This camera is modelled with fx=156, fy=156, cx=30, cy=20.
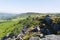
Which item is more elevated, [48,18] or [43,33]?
[48,18]

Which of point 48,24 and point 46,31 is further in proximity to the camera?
point 48,24

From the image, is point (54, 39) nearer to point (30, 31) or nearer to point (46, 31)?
point (46, 31)

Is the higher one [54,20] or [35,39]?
[54,20]

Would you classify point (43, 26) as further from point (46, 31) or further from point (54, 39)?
point (54, 39)

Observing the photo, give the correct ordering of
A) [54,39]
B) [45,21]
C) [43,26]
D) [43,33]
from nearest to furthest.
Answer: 1. [54,39]
2. [43,33]
3. [43,26]
4. [45,21]

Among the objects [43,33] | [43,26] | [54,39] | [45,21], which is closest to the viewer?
[54,39]

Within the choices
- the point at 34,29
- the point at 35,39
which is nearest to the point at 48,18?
the point at 34,29

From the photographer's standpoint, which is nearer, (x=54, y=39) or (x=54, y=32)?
(x=54, y=39)

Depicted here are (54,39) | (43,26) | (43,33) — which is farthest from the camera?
(43,26)

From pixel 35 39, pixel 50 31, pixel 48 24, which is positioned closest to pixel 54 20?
pixel 48 24
